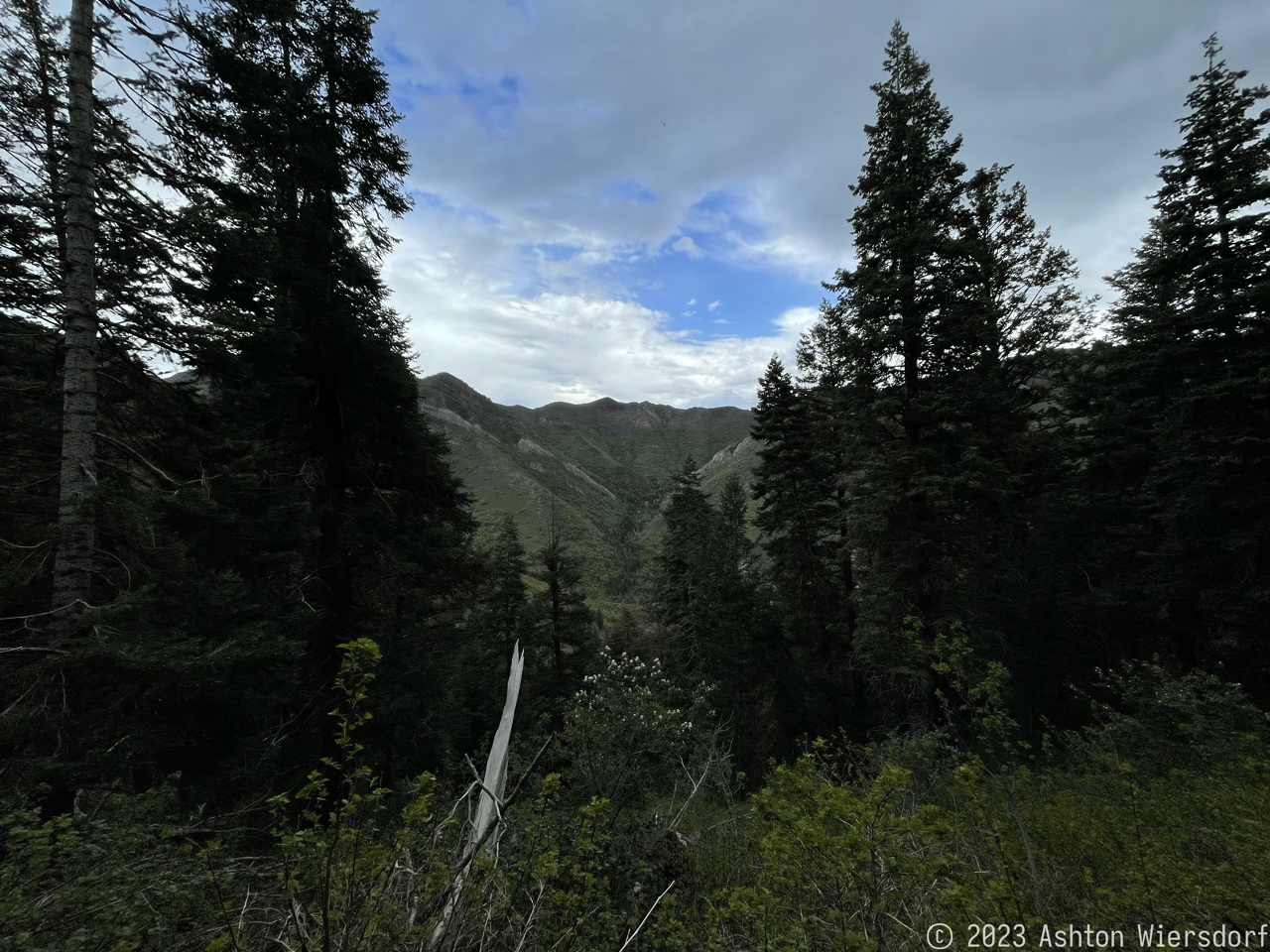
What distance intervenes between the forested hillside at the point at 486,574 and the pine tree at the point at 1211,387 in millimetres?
90

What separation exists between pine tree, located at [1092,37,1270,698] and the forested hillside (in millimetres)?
90

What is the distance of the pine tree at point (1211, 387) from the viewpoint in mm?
9461

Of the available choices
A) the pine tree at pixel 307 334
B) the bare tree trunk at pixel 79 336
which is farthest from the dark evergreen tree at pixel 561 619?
the bare tree trunk at pixel 79 336

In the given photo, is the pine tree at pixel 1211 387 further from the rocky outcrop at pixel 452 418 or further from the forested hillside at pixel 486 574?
the rocky outcrop at pixel 452 418

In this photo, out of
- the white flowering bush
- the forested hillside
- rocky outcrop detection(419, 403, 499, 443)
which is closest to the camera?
the forested hillside

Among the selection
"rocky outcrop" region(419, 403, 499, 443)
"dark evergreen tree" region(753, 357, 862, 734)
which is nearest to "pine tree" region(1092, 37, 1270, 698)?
"dark evergreen tree" region(753, 357, 862, 734)

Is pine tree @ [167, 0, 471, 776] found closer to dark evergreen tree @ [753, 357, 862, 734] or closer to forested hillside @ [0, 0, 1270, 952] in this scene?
forested hillside @ [0, 0, 1270, 952]

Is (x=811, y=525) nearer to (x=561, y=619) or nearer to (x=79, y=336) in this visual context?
(x=561, y=619)

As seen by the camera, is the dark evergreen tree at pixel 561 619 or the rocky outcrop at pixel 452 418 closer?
the dark evergreen tree at pixel 561 619

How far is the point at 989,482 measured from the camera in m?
9.95

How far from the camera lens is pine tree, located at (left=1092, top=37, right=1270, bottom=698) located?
9461 millimetres

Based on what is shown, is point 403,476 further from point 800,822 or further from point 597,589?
point 597,589

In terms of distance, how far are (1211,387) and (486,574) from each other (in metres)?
16.0

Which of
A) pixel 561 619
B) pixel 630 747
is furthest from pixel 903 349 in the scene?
pixel 561 619
